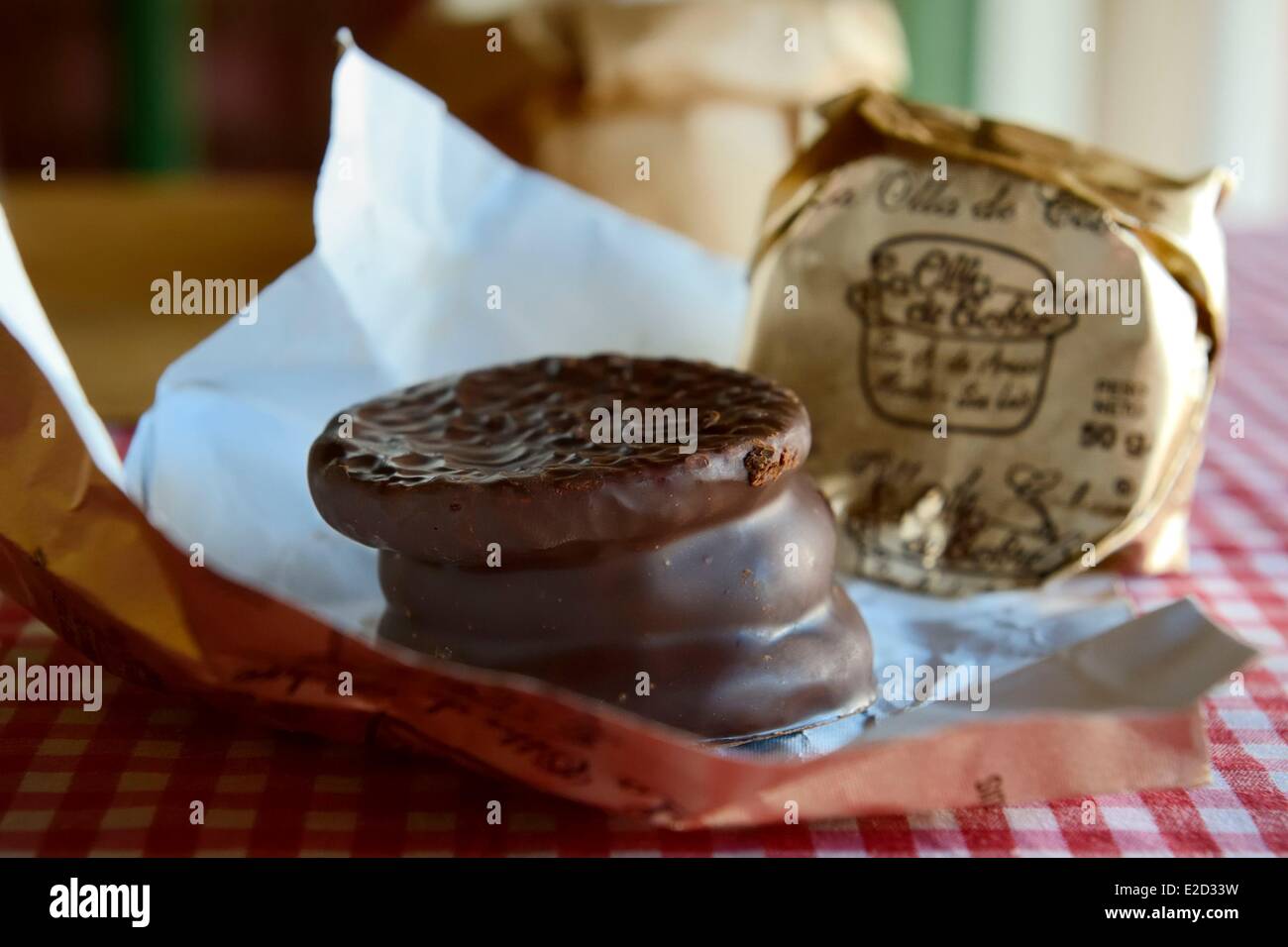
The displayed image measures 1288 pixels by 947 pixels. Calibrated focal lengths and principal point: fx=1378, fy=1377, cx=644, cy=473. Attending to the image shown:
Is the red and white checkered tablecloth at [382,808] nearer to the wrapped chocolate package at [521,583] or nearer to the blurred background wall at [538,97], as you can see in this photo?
the wrapped chocolate package at [521,583]

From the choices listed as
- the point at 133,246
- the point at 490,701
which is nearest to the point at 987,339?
the point at 490,701

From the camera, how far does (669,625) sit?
26.2 inches

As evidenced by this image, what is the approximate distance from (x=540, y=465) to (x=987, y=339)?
0.38 m

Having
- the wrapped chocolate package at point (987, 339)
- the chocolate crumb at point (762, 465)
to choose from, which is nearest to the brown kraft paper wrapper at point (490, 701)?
the chocolate crumb at point (762, 465)

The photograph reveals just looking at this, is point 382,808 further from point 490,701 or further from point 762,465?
point 762,465

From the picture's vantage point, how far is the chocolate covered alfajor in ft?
2.12

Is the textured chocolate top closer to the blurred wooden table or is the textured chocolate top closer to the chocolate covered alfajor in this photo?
the chocolate covered alfajor

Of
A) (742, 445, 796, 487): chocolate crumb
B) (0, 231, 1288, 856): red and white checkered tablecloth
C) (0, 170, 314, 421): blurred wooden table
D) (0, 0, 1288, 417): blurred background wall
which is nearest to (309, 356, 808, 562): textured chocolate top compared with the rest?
(742, 445, 796, 487): chocolate crumb

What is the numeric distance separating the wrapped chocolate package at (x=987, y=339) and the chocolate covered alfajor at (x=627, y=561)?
0.23m

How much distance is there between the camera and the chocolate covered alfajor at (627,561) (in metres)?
0.65

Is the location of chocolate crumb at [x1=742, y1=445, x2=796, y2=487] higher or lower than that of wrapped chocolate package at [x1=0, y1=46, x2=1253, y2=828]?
higher

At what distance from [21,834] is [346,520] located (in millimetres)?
198

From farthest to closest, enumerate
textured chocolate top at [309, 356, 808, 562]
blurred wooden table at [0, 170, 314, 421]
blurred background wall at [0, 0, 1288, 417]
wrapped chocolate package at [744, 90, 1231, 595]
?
blurred wooden table at [0, 170, 314, 421] → blurred background wall at [0, 0, 1288, 417] → wrapped chocolate package at [744, 90, 1231, 595] → textured chocolate top at [309, 356, 808, 562]

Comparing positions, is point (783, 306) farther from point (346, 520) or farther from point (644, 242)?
point (346, 520)
